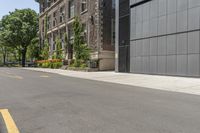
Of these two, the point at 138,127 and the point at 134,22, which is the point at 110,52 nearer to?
the point at 134,22

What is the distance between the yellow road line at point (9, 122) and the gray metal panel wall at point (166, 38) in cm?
1626

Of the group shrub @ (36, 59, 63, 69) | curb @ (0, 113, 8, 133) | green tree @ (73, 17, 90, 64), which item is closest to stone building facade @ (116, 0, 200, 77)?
green tree @ (73, 17, 90, 64)

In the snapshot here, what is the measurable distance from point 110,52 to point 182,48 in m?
16.0

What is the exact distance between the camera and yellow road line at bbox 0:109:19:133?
6.19 metres

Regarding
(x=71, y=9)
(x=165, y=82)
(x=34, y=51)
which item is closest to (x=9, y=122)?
(x=165, y=82)

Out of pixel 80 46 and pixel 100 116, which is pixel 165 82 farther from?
pixel 80 46

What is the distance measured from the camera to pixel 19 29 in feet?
214

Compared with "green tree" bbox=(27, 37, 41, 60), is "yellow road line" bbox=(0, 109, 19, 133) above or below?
below

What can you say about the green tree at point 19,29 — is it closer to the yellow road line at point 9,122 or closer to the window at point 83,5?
the window at point 83,5

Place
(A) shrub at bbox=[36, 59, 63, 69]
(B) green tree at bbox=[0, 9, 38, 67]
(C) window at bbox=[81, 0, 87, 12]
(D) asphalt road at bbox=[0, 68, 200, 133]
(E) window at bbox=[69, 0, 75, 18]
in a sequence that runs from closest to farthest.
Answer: (D) asphalt road at bbox=[0, 68, 200, 133] → (C) window at bbox=[81, 0, 87, 12] → (A) shrub at bbox=[36, 59, 63, 69] → (E) window at bbox=[69, 0, 75, 18] → (B) green tree at bbox=[0, 9, 38, 67]

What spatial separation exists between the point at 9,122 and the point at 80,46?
103 feet

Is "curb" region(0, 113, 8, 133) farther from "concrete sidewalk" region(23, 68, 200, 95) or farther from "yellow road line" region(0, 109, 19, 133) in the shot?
"concrete sidewalk" region(23, 68, 200, 95)

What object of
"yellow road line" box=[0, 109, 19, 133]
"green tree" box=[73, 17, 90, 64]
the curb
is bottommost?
the curb

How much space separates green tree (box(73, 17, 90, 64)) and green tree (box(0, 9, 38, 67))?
92.6ft
